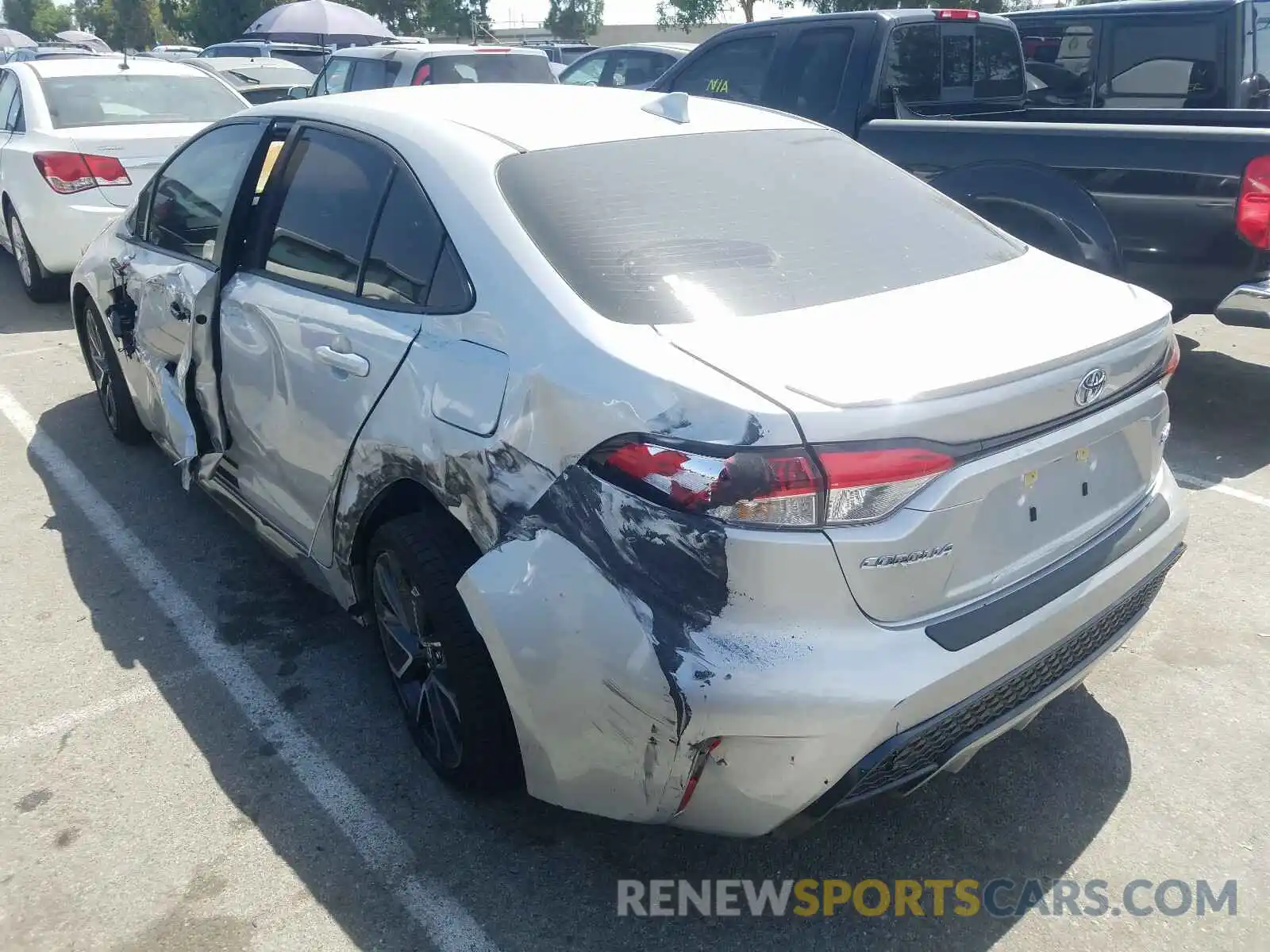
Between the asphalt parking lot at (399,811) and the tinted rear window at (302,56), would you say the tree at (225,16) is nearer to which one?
the tinted rear window at (302,56)

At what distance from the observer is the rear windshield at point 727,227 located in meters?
2.46

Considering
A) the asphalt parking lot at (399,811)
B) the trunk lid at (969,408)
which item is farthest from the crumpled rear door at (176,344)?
the trunk lid at (969,408)

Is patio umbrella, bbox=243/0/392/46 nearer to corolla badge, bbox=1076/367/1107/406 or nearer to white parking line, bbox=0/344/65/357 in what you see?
white parking line, bbox=0/344/65/357

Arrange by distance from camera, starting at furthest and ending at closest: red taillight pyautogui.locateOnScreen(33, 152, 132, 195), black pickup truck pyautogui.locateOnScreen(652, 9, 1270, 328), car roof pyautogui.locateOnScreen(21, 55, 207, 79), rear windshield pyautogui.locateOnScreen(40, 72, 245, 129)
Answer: car roof pyautogui.locateOnScreen(21, 55, 207, 79) < rear windshield pyautogui.locateOnScreen(40, 72, 245, 129) < red taillight pyautogui.locateOnScreen(33, 152, 132, 195) < black pickup truck pyautogui.locateOnScreen(652, 9, 1270, 328)

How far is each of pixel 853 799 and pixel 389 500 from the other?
1.43 m

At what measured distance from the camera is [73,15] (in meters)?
74.7

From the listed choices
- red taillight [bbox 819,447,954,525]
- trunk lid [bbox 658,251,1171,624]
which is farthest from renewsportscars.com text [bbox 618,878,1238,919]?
red taillight [bbox 819,447,954,525]

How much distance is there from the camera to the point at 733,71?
7109 mm

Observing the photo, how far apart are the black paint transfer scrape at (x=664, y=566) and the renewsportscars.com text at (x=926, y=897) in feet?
2.22

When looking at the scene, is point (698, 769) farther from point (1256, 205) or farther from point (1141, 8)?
point (1141, 8)

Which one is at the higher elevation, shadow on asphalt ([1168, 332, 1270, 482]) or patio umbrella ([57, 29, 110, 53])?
patio umbrella ([57, 29, 110, 53])

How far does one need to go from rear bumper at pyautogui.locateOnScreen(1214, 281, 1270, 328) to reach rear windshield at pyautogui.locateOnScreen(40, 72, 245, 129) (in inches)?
269

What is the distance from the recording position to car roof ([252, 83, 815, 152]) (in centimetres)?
292

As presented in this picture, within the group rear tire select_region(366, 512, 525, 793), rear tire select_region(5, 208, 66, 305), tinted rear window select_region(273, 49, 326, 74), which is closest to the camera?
rear tire select_region(366, 512, 525, 793)
